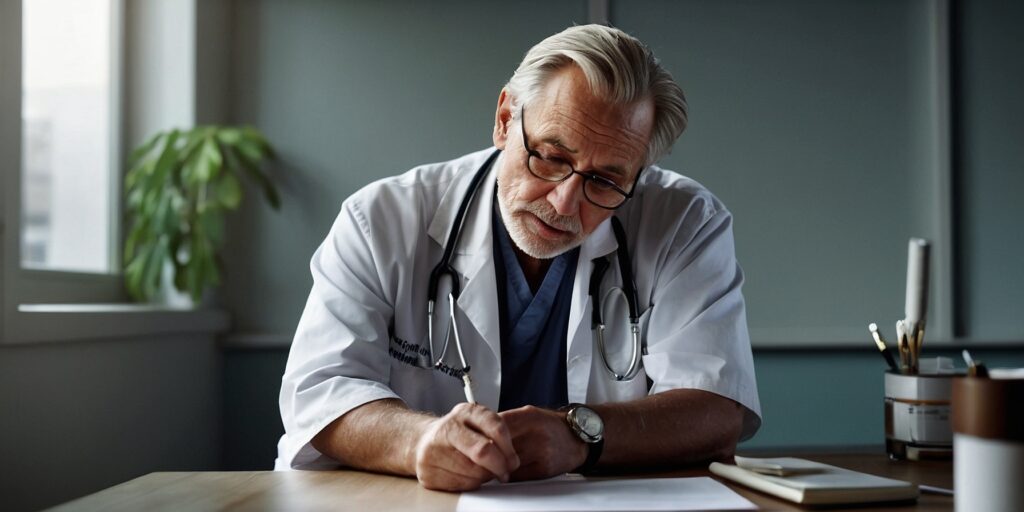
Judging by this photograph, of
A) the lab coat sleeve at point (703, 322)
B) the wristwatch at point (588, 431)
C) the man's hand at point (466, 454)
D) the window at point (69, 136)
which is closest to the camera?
the man's hand at point (466, 454)

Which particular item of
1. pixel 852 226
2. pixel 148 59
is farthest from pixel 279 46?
pixel 852 226

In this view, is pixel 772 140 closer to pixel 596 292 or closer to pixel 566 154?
pixel 596 292

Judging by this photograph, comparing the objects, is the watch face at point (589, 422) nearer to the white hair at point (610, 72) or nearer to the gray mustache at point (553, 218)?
the gray mustache at point (553, 218)

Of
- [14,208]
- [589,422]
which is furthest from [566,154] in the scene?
[14,208]

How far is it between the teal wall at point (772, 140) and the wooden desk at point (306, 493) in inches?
65.5

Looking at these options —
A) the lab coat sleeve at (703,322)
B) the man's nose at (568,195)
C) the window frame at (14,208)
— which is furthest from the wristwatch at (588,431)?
the window frame at (14,208)

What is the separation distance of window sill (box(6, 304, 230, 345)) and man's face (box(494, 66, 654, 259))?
954 mm

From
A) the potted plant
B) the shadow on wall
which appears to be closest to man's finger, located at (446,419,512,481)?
the potted plant

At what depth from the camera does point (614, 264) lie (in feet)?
5.80

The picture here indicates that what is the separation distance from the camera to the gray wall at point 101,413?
1.82 meters

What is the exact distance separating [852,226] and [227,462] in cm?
212

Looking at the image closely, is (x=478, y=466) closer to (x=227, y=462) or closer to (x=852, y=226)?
(x=227, y=462)

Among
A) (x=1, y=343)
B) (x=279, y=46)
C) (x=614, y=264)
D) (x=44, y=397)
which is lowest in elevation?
(x=44, y=397)

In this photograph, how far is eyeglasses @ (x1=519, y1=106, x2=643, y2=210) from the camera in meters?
1.60
